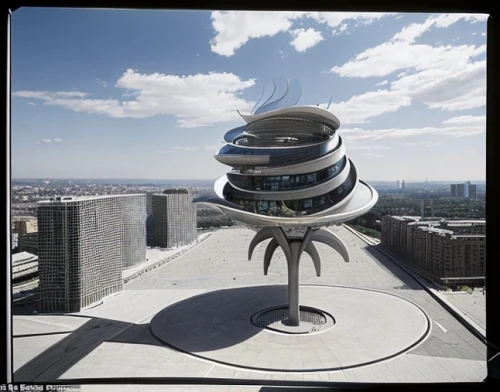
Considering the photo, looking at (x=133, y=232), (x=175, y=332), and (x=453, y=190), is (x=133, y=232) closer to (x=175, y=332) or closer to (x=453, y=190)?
(x=175, y=332)

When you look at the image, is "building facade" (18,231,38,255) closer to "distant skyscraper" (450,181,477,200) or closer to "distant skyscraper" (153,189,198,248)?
"distant skyscraper" (153,189,198,248)

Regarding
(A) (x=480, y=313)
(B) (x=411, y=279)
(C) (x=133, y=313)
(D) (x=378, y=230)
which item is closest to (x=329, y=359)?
(A) (x=480, y=313)

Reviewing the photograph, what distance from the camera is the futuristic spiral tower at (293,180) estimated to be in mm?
6609

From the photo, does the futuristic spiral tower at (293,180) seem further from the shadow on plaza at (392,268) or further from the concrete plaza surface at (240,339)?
the shadow on plaza at (392,268)

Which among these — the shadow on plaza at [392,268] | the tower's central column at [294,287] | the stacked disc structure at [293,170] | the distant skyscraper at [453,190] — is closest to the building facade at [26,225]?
the stacked disc structure at [293,170]

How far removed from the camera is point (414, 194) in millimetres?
10188

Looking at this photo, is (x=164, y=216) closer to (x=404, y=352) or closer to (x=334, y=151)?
(x=334, y=151)

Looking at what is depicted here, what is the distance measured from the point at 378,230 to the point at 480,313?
5736mm

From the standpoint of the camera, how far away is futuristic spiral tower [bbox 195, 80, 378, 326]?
6609 mm

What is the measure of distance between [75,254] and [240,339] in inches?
191

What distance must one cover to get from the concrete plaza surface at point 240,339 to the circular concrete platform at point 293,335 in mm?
19

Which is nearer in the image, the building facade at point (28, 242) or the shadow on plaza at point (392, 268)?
the shadow on plaza at point (392, 268)

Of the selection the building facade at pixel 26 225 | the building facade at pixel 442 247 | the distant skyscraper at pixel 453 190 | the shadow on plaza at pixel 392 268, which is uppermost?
the distant skyscraper at pixel 453 190

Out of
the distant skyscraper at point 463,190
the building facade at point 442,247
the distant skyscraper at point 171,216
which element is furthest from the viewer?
the distant skyscraper at point 171,216
